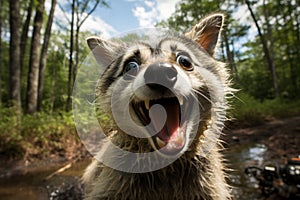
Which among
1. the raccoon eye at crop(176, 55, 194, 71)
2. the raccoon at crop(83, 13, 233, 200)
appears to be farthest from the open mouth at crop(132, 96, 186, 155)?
the raccoon eye at crop(176, 55, 194, 71)

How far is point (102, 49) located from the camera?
113 inches

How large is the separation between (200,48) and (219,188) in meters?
1.54

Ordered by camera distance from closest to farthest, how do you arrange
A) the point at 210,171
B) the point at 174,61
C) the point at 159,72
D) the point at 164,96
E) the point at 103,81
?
the point at 159,72
the point at 164,96
the point at 174,61
the point at 210,171
the point at 103,81

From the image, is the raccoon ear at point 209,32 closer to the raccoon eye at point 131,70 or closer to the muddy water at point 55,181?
the raccoon eye at point 131,70

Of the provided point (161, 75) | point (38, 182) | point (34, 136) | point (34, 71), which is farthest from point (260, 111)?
point (161, 75)

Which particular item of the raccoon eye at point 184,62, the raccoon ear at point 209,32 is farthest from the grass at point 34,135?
the raccoon eye at point 184,62

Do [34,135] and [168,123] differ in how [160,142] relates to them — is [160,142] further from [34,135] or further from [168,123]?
[34,135]

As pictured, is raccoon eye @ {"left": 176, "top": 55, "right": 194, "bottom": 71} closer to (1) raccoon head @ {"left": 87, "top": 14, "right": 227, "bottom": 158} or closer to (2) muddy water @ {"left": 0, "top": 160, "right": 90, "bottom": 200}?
(1) raccoon head @ {"left": 87, "top": 14, "right": 227, "bottom": 158}

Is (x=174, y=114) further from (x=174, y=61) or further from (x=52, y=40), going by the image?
(x=52, y=40)

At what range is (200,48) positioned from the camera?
2770 millimetres

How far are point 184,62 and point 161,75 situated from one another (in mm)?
560

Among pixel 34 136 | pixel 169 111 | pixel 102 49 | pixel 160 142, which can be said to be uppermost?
pixel 102 49

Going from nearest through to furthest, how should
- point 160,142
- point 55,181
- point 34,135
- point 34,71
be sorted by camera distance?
point 160,142
point 55,181
point 34,135
point 34,71

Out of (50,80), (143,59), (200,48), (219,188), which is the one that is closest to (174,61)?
(143,59)
